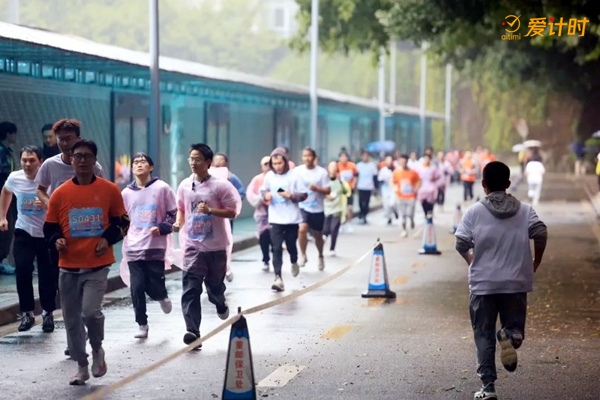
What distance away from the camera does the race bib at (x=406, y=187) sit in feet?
86.6

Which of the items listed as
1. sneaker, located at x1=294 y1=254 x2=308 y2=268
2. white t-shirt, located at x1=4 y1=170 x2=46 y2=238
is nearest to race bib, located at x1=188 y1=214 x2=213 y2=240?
white t-shirt, located at x1=4 y1=170 x2=46 y2=238

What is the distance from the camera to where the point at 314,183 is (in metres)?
18.5

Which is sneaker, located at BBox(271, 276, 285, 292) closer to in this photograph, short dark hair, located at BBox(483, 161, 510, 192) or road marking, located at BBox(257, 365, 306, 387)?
road marking, located at BBox(257, 365, 306, 387)

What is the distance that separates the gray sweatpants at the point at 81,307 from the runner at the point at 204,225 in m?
2.05

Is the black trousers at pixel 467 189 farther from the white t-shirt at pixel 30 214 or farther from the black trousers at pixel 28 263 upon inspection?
the black trousers at pixel 28 263

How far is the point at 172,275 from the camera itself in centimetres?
1861

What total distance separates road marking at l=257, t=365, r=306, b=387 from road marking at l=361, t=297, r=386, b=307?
14.0ft

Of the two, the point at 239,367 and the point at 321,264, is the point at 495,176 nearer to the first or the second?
the point at 239,367

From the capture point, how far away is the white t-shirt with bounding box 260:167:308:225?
54.8 ft

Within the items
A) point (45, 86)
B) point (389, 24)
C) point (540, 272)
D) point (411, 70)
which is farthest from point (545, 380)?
point (411, 70)

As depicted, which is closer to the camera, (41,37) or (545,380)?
(545,380)

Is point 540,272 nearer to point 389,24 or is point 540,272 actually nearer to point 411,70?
point 389,24

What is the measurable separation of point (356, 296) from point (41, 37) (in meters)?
5.24

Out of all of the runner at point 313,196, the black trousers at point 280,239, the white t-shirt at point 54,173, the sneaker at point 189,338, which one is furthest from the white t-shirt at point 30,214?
the runner at point 313,196
